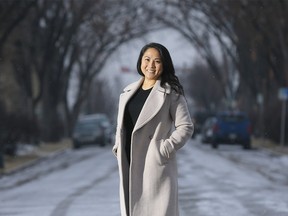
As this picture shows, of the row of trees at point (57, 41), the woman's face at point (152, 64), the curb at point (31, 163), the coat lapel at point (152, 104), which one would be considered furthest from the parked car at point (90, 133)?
the coat lapel at point (152, 104)

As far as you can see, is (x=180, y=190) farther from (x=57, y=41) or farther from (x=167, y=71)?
(x=57, y=41)

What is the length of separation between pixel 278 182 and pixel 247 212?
6805 mm

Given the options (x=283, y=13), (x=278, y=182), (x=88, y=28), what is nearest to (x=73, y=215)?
(x=278, y=182)

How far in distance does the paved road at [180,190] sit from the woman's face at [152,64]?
5.85 m

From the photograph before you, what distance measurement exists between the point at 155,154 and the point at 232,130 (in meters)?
32.9

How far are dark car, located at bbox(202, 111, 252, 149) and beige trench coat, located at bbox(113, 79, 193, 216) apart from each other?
107ft

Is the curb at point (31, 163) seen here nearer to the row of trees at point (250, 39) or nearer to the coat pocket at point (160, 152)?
the row of trees at point (250, 39)

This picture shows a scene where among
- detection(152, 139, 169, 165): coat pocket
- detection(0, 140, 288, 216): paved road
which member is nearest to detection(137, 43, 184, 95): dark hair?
detection(152, 139, 169, 165): coat pocket

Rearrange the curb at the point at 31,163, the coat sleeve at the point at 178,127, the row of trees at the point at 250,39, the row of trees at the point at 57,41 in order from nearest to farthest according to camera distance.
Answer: the coat sleeve at the point at 178,127
the curb at the point at 31,163
the row of trees at the point at 250,39
the row of trees at the point at 57,41

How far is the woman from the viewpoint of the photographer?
633 cm

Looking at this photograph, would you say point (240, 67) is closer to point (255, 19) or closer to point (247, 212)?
point (255, 19)

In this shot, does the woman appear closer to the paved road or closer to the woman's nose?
the woman's nose

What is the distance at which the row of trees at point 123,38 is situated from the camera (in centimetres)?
3900

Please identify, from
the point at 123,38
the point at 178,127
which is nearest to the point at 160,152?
the point at 178,127
